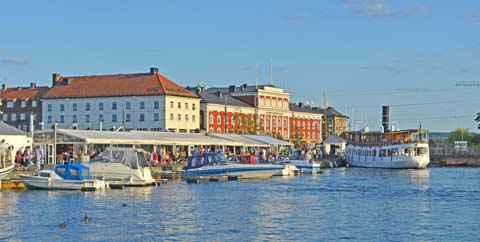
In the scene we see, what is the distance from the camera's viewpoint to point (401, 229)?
39812mm

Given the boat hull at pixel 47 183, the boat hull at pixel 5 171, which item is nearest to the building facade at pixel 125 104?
the boat hull at pixel 47 183

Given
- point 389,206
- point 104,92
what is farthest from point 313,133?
point 389,206

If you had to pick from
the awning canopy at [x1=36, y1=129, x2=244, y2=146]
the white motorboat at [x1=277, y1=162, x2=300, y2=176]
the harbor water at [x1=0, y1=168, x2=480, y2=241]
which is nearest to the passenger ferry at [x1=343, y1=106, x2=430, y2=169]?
the awning canopy at [x1=36, y1=129, x2=244, y2=146]

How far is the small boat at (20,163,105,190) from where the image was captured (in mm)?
59062

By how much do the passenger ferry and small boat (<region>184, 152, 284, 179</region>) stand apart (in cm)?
4154

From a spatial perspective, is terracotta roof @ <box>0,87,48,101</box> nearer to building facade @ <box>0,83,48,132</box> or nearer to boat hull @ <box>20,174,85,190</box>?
building facade @ <box>0,83,48,132</box>

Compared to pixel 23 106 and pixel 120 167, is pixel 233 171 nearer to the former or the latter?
pixel 120 167

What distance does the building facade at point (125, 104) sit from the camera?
456ft

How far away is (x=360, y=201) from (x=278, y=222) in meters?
13.9

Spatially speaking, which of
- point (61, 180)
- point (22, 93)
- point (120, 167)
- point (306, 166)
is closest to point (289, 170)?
point (306, 166)

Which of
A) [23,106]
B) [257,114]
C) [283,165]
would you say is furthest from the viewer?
[257,114]

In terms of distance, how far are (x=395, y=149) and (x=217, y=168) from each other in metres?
46.2

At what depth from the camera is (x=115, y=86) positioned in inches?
5640

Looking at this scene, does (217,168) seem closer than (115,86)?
Yes
